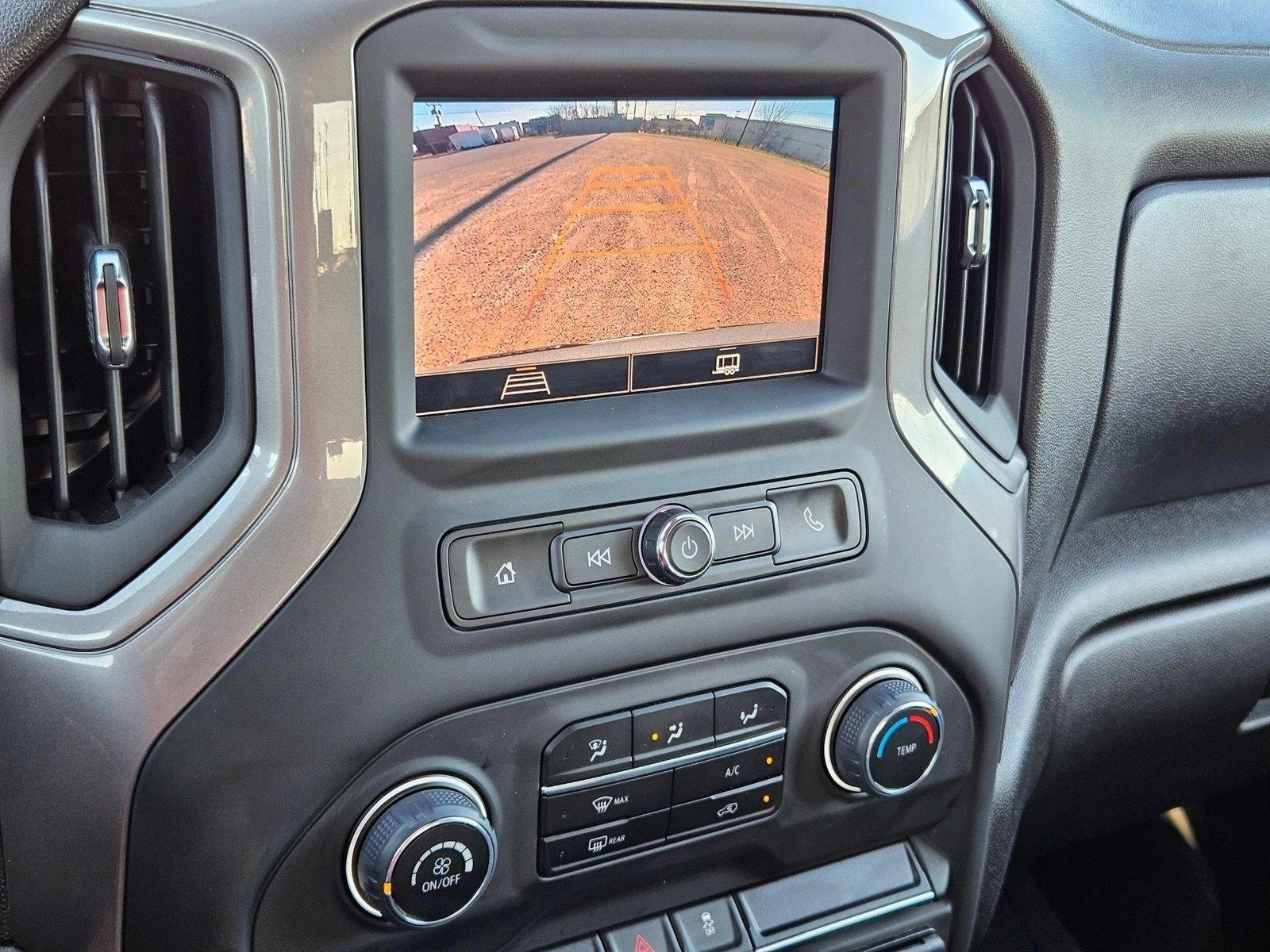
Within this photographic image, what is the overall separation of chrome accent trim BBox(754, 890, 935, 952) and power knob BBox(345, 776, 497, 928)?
346mm

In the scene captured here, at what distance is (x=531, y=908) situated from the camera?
1.02 meters

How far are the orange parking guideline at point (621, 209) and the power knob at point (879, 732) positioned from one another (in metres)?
0.43

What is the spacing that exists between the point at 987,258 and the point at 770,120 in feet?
0.89

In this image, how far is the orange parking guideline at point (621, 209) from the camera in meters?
0.89

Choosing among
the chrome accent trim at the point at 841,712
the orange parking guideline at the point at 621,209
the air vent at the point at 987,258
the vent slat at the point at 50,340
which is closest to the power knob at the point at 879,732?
the chrome accent trim at the point at 841,712

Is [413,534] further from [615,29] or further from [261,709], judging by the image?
[615,29]

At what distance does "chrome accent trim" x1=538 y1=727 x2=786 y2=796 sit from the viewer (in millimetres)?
966

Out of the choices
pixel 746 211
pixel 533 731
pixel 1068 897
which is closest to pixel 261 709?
pixel 533 731

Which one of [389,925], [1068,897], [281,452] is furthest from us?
[1068,897]

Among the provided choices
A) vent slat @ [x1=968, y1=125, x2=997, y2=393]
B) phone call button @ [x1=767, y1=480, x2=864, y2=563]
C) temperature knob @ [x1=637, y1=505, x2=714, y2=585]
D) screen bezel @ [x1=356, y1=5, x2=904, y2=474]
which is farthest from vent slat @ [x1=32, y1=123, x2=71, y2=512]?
vent slat @ [x1=968, y1=125, x2=997, y2=393]

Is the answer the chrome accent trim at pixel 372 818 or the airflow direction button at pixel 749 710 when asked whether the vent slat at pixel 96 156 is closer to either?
the chrome accent trim at pixel 372 818

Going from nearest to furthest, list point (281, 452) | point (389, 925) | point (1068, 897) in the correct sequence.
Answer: point (281, 452), point (389, 925), point (1068, 897)

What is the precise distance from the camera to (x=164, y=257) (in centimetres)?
77

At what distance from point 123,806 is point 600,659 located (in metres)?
0.35
